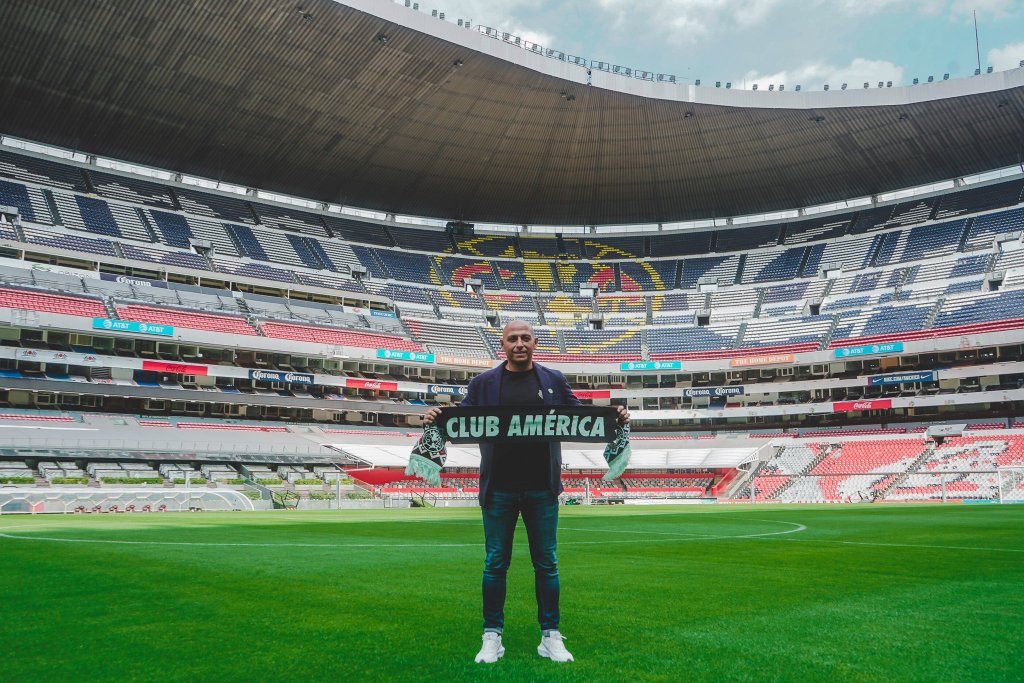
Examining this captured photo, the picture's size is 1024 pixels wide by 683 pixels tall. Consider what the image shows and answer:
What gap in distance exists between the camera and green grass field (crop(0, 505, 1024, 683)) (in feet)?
15.0

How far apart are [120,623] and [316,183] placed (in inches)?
2456

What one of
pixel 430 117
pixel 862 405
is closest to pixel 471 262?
pixel 430 117

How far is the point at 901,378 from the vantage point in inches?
2339

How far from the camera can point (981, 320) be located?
5591 centimetres

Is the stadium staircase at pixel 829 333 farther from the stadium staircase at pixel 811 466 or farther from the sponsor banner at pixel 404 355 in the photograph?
the sponsor banner at pixel 404 355

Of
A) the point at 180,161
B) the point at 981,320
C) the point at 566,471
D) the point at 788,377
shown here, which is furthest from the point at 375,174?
the point at 981,320

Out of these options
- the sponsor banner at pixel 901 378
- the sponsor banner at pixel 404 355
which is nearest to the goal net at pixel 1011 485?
the sponsor banner at pixel 901 378

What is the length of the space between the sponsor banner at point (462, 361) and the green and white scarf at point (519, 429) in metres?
57.7

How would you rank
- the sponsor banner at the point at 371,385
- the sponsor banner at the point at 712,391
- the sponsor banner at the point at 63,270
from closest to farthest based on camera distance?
the sponsor banner at the point at 63,270
the sponsor banner at the point at 371,385
the sponsor banner at the point at 712,391

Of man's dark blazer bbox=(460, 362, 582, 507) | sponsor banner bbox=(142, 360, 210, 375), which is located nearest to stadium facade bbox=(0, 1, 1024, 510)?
sponsor banner bbox=(142, 360, 210, 375)

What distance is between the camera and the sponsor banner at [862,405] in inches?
2362

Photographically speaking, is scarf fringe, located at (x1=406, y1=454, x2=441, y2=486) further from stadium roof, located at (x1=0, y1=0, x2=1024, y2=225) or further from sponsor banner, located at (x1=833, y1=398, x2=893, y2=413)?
sponsor banner, located at (x1=833, y1=398, x2=893, y2=413)

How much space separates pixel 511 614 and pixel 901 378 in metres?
60.6

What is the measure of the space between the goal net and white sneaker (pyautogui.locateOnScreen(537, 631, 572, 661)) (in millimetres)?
42233
